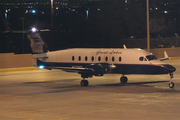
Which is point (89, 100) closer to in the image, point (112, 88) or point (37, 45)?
point (112, 88)

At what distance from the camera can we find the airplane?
22016 millimetres

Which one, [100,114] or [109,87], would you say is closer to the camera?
[100,114]

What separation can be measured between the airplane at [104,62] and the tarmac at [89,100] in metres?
0.83

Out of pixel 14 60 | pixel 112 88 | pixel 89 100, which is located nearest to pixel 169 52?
pixel 14 60

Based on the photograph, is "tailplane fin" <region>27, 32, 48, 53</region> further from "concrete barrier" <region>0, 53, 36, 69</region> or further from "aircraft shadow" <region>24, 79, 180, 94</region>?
"concrete barrier" <region>0, 53, 36, 69</region>

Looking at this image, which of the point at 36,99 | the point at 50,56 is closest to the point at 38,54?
the point at 50,56

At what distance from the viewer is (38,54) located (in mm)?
25078

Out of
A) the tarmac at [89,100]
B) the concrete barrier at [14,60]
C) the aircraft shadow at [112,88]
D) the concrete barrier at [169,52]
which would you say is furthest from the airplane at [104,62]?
the concrete barrier at [169,52]

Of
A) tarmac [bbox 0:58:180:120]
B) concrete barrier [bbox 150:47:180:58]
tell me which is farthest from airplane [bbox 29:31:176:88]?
concrete barrier [bbox 150:47:180:58]

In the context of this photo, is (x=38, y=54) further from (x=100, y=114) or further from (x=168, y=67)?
(x=100, y=114)

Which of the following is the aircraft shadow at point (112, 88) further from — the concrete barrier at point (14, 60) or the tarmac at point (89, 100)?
the concrete barrier at point (14, 60)

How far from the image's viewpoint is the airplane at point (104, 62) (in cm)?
2202

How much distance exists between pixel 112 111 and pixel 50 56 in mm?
11257

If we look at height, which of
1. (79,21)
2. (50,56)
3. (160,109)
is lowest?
(160,109)
